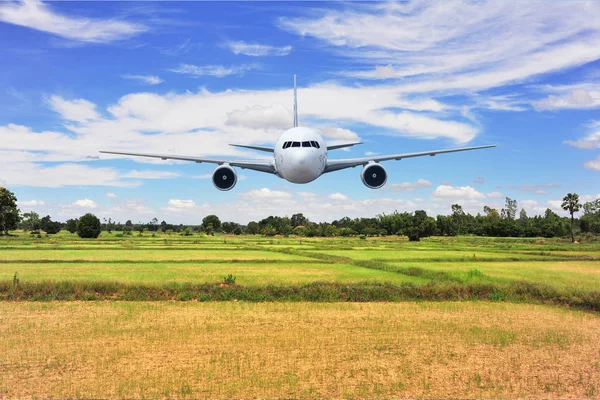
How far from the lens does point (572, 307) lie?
24.7m

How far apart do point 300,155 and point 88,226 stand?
259ft

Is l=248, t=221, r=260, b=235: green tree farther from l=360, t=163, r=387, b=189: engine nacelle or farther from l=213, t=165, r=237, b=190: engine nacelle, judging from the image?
l=360, t=163, r=387, b=189: engine nacelle

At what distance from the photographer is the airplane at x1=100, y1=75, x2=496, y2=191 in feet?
76.8

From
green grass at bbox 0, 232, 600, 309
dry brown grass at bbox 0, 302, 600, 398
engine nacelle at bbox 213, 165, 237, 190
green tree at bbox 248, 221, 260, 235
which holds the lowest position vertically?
dry brown grass at bbox 0, 302, 600, 398

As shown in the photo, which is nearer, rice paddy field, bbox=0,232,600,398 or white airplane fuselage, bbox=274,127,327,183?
rice paddy field, bbox=0,232,600,398

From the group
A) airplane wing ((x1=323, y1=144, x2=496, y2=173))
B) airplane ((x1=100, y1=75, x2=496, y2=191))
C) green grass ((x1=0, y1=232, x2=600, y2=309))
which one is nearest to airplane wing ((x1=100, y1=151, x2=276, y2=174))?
airplane ((x1=100, y1=75, x2=496, y2=191))

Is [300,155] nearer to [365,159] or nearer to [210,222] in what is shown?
[365,159]

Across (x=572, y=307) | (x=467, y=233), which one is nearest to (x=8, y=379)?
(x=572, y=307)

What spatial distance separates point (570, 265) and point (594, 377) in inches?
1349

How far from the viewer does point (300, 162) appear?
2294 cm

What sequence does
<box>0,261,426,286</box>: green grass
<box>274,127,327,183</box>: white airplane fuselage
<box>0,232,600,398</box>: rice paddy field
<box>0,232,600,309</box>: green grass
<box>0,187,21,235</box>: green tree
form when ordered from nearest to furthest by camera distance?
<box>0,232,600,398</box>: rice paddy field
<box>274,127,327,183</box>: white airplane fuselage
<box>0,232,600,309</box>: green grass
<box>0,261,426,286</box>: green grass
<box>0,187,21,235</box>: green tree

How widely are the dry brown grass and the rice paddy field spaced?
58 mm

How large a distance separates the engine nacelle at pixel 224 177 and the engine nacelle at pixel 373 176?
652 centimetres

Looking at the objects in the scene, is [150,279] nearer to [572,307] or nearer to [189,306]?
[189,306]
